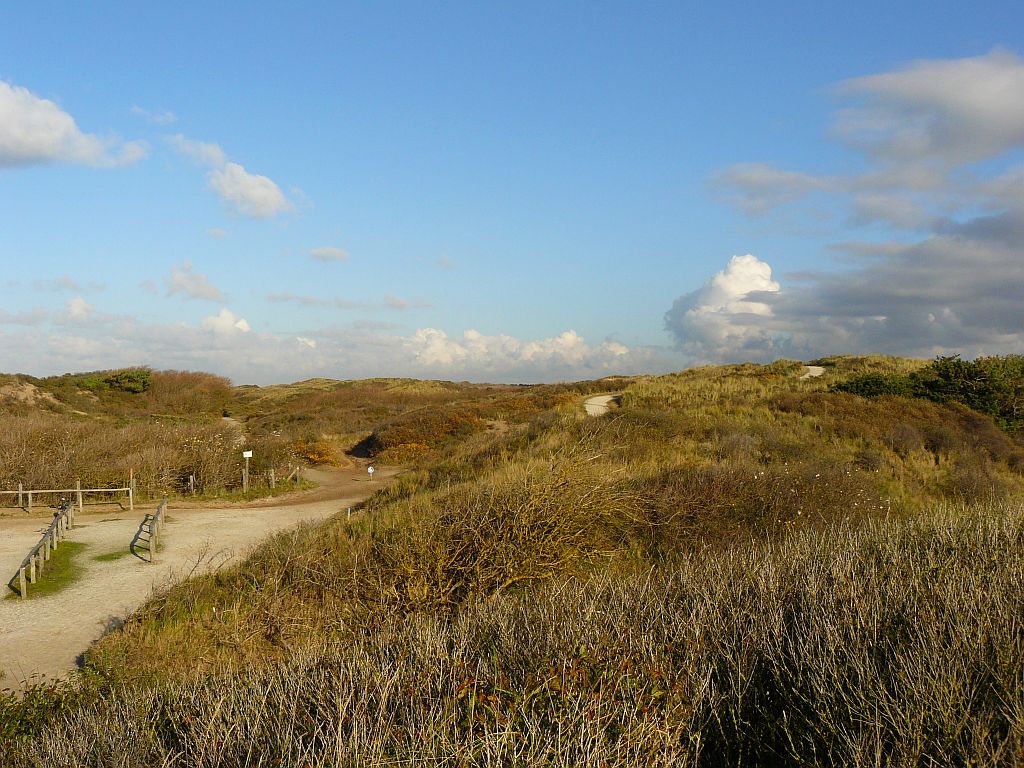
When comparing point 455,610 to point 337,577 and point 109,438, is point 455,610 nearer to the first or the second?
point 337,577

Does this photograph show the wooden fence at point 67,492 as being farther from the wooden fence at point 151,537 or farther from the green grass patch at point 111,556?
the green grass patch at point 111,556

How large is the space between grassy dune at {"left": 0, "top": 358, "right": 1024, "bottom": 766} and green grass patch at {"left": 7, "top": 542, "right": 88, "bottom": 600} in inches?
156

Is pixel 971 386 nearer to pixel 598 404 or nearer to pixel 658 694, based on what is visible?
pixel 598 404

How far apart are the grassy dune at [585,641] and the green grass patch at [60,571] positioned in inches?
156

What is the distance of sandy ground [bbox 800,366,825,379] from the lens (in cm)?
3399

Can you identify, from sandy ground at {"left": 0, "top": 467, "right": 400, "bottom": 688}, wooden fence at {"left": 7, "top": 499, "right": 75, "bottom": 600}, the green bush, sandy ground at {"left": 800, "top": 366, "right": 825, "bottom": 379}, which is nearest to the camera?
sandy ground at {"left": 0, "top": 467, "right": 400, "bottom": 688}

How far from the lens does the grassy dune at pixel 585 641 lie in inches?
135

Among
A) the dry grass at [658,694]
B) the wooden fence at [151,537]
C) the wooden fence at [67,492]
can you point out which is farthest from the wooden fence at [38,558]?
the dry grass at [658,694]

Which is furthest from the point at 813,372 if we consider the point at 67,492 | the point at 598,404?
the point at 67,492

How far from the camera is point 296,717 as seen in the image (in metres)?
4.16

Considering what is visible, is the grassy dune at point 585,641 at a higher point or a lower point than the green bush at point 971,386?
lower

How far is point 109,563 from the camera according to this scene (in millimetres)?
14547

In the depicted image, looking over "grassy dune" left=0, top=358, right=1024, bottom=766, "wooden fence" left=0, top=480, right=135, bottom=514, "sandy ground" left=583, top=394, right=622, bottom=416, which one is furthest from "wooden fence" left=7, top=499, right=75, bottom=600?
"sandy ground" left=583, top=394, right=622, bottom=416

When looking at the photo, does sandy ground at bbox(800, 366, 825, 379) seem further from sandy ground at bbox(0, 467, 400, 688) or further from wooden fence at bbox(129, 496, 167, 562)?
wooden fence at bbox(129, 496, 167, 562)
